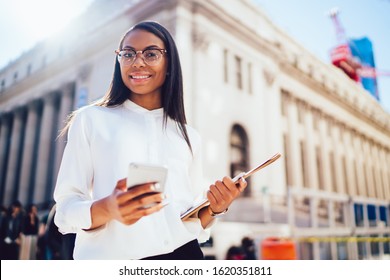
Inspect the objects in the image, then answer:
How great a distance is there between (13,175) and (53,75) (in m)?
2.56

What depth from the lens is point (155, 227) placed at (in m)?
0.91

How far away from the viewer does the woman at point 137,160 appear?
81cm

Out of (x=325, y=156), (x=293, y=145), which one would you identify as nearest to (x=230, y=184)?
(x=325, y=156)

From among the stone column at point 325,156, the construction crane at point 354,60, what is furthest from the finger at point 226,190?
the stone column at point 325,156

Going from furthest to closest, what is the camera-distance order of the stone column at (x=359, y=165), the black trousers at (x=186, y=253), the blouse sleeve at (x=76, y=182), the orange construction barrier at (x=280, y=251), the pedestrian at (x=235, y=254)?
the stone column at (x=359, y=165) → the pedestrian at (x=235, y=254) → the orange construction barrier at (x=280, y=251) → the black trousers at (x=186, y=253) → the blouse sleeve at (x=76, y=182)

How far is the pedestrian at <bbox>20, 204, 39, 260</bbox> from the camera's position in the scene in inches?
156

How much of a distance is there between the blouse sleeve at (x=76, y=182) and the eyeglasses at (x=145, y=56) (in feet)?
0.65

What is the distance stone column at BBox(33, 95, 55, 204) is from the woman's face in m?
7.32

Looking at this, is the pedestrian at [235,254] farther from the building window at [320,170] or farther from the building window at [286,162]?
the building window at [320,170]

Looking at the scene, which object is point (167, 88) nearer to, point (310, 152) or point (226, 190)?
point (226, 190)

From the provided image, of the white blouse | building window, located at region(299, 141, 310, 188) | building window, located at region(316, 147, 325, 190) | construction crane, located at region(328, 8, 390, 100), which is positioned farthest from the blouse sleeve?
building window, located at region(299, 141, 310, 188)
